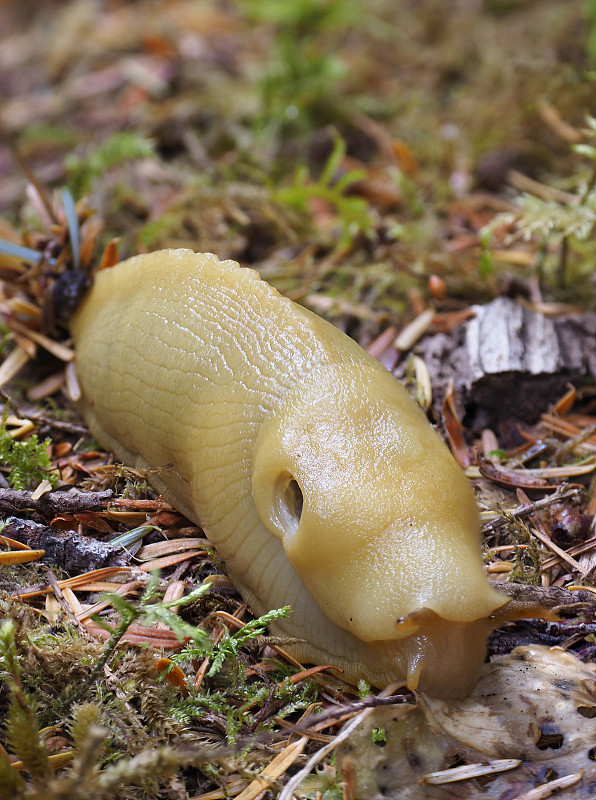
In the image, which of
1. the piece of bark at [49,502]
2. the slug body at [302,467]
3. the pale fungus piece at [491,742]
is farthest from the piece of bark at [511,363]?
the piece of bark at [49,502]

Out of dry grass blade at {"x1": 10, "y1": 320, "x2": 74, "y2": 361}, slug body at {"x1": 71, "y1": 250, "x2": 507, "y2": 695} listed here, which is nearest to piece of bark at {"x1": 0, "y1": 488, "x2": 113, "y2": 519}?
slug body at {"x1": 71, "y1": 250, "x2": 507, "y2": 695}

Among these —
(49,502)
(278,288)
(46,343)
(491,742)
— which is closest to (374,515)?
(491,742)

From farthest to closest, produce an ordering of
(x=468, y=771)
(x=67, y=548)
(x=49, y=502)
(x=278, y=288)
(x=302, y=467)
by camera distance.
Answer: (x=278, y=288) → (x=49, y=502) → (x=67, y=548) → (x=302, y=467) → (x=468, y=771)

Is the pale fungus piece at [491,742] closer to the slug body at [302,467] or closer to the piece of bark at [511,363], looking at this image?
the slug body at [302,467]

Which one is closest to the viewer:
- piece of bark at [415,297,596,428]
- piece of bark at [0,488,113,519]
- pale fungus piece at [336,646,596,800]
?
pale fungus piece at [336,646,596,800]

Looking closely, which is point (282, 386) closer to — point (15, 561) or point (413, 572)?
point (413, 572)

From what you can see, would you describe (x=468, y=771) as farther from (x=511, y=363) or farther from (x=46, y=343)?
(x=46, y=343)

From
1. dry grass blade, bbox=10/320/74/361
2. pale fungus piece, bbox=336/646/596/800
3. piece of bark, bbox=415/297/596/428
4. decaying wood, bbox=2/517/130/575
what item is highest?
dry grass blade, bbox=10/320/74/361

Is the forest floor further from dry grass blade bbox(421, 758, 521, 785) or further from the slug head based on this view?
the slug head
